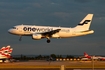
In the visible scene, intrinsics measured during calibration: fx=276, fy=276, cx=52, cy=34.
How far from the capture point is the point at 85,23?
238 ft

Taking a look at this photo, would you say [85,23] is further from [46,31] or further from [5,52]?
[5,52]

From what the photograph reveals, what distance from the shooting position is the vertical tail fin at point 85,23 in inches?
2774

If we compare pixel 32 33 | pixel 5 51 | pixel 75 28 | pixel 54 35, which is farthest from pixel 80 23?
pixel 5 51

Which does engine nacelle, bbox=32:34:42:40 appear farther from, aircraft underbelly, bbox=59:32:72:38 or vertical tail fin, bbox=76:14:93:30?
vertical tail fin, bbox=76:14:93:30

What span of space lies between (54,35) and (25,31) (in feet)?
23.4

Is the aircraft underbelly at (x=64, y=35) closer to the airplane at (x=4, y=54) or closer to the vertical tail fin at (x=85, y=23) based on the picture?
the vertical tail fin at (x=85, y=23)

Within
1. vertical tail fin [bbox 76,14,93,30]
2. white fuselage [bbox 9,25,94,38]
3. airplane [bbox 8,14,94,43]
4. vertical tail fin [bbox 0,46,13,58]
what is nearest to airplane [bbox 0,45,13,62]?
vertical tail fin [bbox 0,46,13,58]

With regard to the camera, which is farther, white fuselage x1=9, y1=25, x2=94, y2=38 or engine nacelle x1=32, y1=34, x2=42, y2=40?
white fuselage x1=9, y1=25, x2=94, y2=38

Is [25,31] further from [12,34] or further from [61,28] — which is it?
[61,28]

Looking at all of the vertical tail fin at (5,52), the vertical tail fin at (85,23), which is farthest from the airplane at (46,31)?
the vertical tail fin at (5,52)

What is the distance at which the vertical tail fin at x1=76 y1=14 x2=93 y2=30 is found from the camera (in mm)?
70463

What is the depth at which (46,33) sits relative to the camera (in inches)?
2527

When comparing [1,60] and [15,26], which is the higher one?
[15,26]

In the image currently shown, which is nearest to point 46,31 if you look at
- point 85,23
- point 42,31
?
point 42,31
